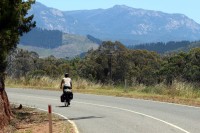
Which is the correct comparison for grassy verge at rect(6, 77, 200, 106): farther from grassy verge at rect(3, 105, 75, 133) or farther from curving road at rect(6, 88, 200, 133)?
grassy verge at rect(3, 105, 75, 133)

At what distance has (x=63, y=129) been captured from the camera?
14141mm

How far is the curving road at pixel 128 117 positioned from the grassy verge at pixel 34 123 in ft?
1.78

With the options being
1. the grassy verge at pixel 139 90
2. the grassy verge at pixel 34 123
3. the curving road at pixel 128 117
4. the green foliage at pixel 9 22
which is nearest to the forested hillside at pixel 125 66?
the grassy verge at pixel 139 90

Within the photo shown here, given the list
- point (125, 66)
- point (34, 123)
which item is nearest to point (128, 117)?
point (34, 123)

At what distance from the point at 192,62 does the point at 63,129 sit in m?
51.2

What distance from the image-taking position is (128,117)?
17.4 m

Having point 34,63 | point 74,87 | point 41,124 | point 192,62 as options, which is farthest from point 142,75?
point 41,124

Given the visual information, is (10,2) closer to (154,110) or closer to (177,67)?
(154,110)

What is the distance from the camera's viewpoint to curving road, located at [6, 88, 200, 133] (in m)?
13.8

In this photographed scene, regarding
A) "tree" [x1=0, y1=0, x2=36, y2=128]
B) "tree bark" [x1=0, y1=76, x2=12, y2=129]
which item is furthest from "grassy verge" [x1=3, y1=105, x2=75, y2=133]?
"tree" [x1=0, y1=0, x2=36, y2=128]

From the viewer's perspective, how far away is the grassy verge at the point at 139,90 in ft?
86.4

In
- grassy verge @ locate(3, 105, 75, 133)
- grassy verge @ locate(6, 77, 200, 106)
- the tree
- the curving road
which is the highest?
the tree

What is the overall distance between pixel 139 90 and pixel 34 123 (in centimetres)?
1591

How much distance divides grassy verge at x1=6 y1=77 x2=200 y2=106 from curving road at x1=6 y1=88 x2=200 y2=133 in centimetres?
351
